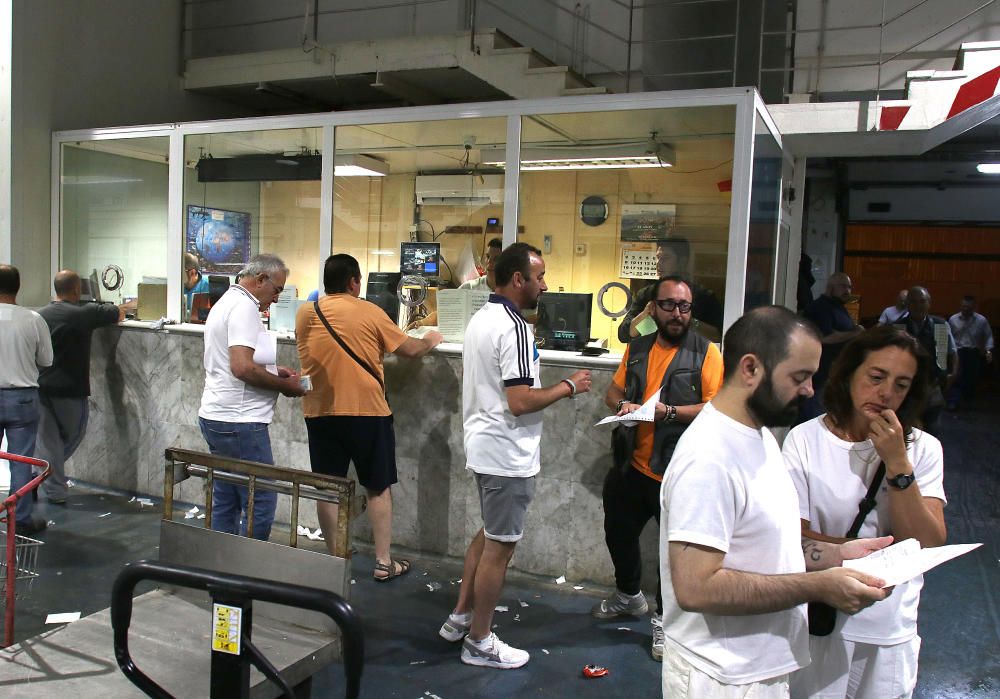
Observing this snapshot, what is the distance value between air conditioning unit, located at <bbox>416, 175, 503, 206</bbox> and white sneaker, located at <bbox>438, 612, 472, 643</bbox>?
109 inches

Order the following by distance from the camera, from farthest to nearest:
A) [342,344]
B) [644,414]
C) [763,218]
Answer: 1. [763,218]
2. [342,344]
3. [644,414]

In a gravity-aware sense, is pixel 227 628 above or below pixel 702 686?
above

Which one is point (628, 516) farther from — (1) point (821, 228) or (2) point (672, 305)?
(1) point (821, 228)

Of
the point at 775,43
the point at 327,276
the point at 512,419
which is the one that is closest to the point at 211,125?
the point at 327,276

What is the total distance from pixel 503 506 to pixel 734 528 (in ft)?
6.43

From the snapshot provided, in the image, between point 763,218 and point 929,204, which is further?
point 929,204

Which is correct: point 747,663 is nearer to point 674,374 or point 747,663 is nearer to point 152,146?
point 674,374

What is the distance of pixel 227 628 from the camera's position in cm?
161

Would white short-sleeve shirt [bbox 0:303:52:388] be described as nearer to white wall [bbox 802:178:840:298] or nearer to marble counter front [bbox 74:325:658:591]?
marble counter front [bbox 74:325:658:591]

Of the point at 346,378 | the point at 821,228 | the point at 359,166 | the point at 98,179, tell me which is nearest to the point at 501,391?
the point at 346,378

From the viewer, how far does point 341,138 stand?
575cm

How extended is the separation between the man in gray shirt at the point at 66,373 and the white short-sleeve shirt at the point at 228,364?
2097 mm

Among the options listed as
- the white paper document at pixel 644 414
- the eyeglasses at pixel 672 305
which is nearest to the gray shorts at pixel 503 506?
the white paper document at pixel 644 414

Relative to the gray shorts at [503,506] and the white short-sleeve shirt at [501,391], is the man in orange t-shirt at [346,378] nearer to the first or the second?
the white short-sleeve shirt at [501,391]
